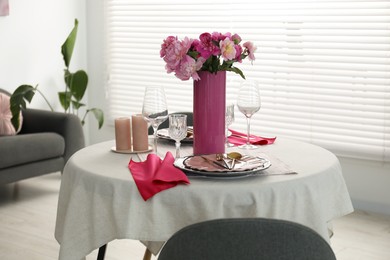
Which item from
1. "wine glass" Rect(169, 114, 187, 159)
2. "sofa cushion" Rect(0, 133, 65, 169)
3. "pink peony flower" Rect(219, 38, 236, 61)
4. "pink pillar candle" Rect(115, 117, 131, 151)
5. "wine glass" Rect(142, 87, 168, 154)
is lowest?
"sofa cushion" Rect(0, 133, 65, 169)

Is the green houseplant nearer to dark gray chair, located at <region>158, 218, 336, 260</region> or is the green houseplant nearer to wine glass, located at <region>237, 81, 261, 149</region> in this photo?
wine glass, located at <region>237, 81, 261, 149</region>

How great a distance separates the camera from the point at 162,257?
5.61ft

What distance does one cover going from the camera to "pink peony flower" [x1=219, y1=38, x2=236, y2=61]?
7.79ft

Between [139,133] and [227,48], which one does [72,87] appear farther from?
[227,48]

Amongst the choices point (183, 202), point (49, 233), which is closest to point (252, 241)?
point (183, 202)

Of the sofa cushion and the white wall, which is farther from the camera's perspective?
the white wall

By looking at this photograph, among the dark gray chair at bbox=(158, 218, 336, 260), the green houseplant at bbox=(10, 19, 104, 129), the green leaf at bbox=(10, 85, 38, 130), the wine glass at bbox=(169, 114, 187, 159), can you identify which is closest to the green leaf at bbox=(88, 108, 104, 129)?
the green houseplant at bbox=(10, 19, 104, 129)

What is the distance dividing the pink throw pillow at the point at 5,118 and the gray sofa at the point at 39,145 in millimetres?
122

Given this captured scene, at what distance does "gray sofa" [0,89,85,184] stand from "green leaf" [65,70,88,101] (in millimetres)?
478

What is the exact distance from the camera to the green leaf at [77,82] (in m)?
5.52

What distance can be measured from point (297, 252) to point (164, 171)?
75cm

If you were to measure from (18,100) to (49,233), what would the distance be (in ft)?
4.44

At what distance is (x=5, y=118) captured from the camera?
494cm

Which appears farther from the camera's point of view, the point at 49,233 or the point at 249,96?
the point at 49,233
